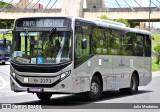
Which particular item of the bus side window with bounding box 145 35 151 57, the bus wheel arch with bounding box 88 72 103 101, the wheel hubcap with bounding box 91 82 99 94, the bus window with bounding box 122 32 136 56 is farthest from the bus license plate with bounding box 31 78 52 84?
the bus side window with bounding box 145 35 151 57

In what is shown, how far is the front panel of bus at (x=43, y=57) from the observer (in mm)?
15766

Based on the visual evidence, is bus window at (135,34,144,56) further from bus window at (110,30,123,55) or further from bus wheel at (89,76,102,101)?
bus wheel at (89,76,102,101)

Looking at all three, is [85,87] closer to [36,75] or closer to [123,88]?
[36,75]

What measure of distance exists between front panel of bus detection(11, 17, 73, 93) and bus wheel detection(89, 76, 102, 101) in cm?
168

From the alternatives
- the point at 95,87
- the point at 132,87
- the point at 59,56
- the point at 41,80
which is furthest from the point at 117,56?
the point at 41,80

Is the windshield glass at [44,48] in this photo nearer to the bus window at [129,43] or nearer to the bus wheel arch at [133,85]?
the bus window at [129,43]

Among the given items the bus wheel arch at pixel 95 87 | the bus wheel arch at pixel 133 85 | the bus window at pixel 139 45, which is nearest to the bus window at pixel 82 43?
the bus wheel arch at pixel 95 87

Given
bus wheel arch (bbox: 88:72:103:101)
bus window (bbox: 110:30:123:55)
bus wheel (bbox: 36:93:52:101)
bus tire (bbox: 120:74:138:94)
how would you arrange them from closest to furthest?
bus wheel arch (bbox: 88:72:103:101) → bus wheel (bbox: 36:93:52:101) → bus window (bbox: 110:30:123:55) → bus tire (bbox: 120:74:138:94)

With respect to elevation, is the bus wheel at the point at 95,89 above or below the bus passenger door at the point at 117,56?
below

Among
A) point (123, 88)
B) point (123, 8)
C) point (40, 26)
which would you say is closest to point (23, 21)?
point (40, 26)

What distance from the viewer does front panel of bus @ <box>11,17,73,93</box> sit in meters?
15.8

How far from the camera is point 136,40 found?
22.0 metres

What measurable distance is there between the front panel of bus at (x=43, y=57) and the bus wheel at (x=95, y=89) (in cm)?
168

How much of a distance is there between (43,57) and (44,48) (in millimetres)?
294
